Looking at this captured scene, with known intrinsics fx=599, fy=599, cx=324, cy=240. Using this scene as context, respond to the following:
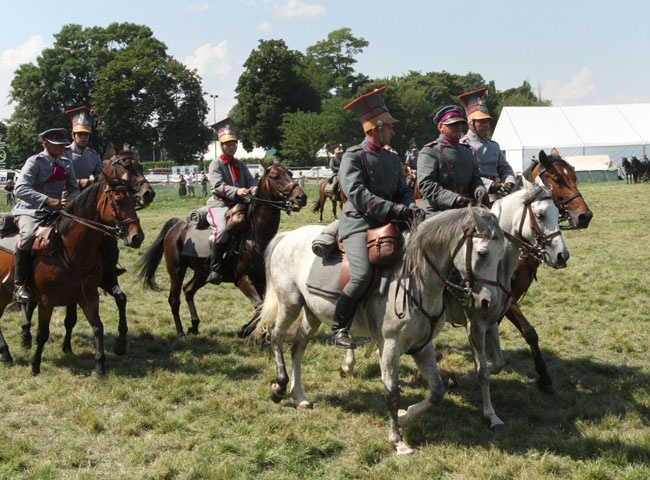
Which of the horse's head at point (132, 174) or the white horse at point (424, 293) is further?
the horse's head at point (132, 174)

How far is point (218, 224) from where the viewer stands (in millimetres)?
8484

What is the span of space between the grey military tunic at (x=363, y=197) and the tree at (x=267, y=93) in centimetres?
6735

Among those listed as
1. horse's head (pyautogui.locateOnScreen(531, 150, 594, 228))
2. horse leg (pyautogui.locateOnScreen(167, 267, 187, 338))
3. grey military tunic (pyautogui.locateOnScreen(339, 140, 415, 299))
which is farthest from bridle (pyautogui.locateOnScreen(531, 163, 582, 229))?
horse leg (pyautogui.locateOnScreen(167, 267, 187, 338))

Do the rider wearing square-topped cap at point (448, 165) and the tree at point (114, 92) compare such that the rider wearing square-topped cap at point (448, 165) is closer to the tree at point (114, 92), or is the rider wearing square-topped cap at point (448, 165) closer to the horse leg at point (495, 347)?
the horse leg at point (495, 347)

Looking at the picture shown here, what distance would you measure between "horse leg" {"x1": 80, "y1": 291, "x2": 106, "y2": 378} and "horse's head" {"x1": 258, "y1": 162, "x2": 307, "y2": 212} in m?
2.58

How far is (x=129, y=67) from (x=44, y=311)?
196 ft

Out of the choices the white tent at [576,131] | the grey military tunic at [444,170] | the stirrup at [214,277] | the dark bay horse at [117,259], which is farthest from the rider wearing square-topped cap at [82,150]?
the white tent at [576,131]

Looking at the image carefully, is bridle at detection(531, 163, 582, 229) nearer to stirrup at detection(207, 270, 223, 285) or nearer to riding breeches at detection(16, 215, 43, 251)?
stirrup at detection(207, 270, 223, 285)

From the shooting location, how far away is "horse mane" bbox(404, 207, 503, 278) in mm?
4703

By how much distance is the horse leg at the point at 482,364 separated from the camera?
568 centimetres

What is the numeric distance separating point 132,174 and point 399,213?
11.1 ft

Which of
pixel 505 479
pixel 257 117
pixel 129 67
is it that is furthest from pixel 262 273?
pixel 257 117

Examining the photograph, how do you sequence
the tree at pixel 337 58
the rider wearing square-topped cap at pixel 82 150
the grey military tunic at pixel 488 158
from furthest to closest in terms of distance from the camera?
the tree at pixel 337 58 < the rider wearing square-topped cap at pixel 82 150 < the grey military tunic at pixel 488 158

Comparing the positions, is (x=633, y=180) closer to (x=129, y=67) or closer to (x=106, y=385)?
(x=106, y=385)
